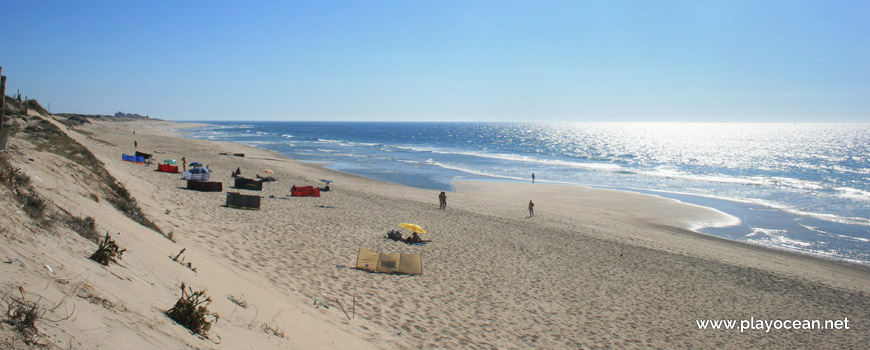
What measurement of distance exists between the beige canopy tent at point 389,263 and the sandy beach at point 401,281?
0.30m

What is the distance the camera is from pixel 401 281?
11602 millimetres

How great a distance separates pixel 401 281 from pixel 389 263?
877mm

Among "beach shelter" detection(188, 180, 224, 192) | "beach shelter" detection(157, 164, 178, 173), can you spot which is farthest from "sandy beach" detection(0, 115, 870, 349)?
"beach shelter" detection(157, 164, 178, 173)

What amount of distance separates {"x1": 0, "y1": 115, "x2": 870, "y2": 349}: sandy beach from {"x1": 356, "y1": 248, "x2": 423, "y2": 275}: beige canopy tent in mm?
300

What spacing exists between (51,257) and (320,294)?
495 centimetres

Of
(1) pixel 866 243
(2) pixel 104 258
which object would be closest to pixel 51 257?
(2) pixel 104 258

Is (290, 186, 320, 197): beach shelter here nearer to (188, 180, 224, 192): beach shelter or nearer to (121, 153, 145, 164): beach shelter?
(188, 180, 224, 192): beach shelter

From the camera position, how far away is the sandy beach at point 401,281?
564cm

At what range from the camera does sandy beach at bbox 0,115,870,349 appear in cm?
564

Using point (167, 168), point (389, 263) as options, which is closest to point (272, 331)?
point (389, 263)

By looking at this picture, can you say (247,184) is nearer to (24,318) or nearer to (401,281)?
(401,281)

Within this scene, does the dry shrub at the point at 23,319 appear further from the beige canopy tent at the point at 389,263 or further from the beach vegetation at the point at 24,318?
the beige canopy tent at the point at 389,263

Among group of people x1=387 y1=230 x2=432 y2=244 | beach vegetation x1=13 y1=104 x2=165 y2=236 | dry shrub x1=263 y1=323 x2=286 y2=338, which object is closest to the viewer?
dry shrub x1=263 y1=323 x2=286 y2=338

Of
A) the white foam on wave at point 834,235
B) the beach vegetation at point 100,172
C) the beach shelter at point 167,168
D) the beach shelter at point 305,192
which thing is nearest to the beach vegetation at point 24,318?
the beach vegetation at point 100,172
